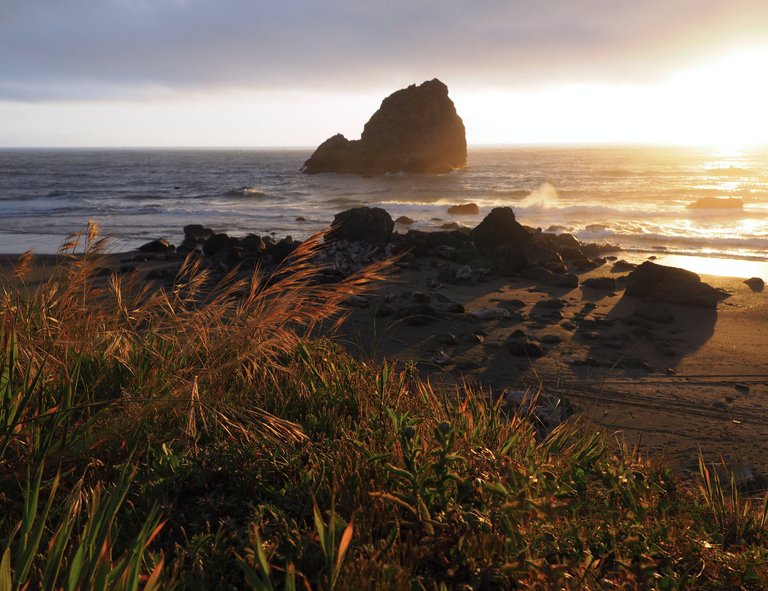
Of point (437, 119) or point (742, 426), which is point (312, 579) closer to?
point (742, 426)

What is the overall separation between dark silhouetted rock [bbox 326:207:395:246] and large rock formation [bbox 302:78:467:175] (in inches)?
2222

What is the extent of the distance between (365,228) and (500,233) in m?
3.34

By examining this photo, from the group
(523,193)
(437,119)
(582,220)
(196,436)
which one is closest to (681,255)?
(582,220)

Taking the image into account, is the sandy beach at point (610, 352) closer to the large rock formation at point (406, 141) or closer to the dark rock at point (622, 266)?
A: the dark rock at point (622, 266)

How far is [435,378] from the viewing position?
267 inches

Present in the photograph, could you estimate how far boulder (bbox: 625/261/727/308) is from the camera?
10.1 m

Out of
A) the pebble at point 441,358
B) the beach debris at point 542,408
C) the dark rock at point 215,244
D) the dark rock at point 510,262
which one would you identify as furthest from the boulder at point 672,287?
the dark rock at point 215,244

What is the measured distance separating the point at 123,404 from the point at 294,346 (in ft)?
3.92

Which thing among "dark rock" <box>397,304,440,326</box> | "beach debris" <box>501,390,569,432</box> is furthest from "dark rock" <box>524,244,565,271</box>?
"beach debris" <box>501,390,569,432</box>

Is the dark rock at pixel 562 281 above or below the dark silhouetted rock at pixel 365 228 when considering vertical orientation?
below

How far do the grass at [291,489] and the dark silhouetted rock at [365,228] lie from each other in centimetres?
1120

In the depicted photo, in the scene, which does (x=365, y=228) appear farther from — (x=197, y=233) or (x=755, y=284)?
(x=755, y=284)

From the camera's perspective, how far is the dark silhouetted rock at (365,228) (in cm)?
1502

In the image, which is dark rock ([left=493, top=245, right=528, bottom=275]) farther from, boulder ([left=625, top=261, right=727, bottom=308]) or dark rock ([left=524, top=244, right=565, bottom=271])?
boulder ([left=625, top=261, right=727, bottom=308])
